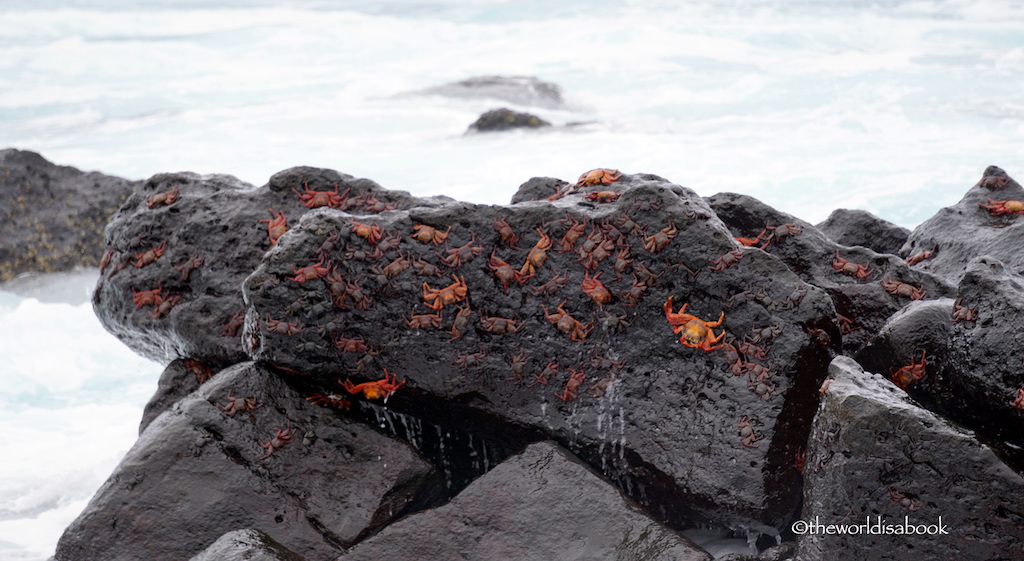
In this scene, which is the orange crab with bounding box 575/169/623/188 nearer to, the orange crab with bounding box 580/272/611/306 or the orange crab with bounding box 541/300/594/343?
A: the orange crab with bounding box 580/272/611/306

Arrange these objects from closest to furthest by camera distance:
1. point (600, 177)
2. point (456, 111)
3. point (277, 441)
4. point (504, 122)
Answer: point (277, 441) < point (600, 177) < point (504, 122) < point (456, 111)

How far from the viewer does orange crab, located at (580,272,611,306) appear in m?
4.20

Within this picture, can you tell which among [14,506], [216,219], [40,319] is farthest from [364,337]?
[40,319]

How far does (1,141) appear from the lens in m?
23.6

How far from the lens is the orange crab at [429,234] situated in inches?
169

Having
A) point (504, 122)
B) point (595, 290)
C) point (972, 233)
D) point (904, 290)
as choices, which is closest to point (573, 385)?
point (595, 290)

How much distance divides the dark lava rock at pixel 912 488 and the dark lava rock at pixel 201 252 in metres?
3.03

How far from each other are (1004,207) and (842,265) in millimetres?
1505

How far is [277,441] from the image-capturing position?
4098 mm

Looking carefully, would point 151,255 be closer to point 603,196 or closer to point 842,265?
point 603,196

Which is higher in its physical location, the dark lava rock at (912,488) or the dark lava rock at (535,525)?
the dark lava rock at (912,488)

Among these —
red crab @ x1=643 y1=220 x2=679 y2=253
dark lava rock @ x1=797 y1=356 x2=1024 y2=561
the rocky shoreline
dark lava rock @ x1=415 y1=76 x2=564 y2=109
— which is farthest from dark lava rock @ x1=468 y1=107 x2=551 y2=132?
dark lava rock @ x1=797 y1=356 x2=1024 y2=561

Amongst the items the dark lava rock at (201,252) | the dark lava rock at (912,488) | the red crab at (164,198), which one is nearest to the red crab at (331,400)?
the dark lava rock at (201,252)

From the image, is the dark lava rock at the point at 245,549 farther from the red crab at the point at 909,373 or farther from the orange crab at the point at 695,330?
the red crab at the point at 909,373
